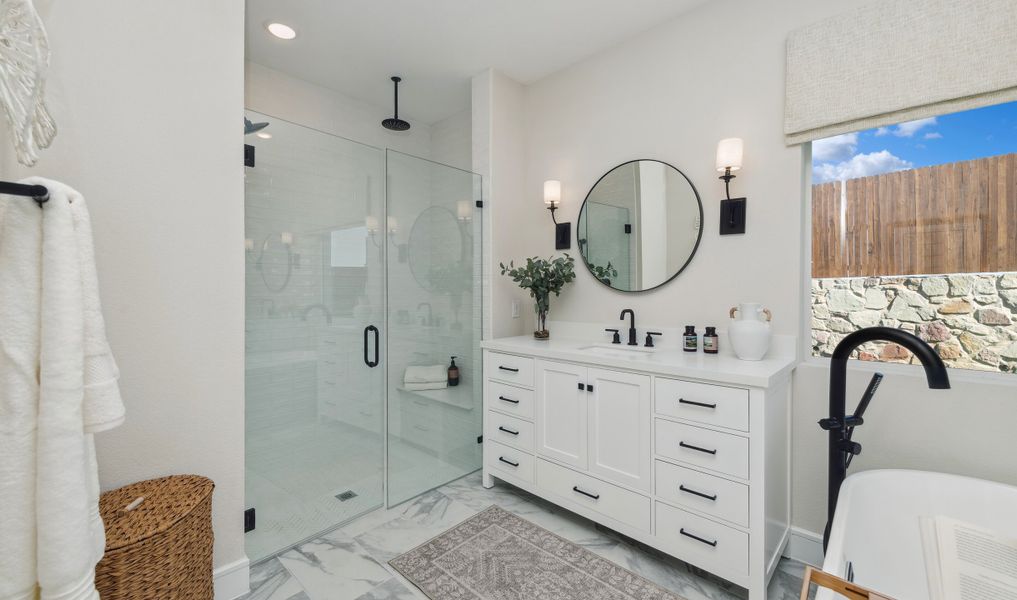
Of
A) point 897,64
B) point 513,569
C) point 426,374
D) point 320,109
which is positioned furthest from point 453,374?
point 897,64

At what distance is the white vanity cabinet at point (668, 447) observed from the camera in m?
1.61

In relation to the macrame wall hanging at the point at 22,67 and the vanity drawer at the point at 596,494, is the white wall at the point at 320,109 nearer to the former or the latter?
the macrame wall hanging at the point at 22,67

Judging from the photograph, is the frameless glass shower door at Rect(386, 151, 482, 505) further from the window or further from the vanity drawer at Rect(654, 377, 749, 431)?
the window

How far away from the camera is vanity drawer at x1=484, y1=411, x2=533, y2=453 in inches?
93.5

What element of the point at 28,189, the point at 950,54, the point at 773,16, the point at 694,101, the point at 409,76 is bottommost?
the point at 28,189

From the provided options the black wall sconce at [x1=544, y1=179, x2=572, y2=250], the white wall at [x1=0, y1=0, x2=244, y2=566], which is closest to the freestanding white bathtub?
the black wall sconce at [x1=544, y1=179, x2=572, y2=250]

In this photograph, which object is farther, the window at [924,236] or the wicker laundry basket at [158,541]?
the window at [924,236]

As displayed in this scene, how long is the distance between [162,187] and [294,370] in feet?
3.06

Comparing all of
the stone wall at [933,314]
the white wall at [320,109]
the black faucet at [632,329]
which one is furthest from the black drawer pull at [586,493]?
the white wall at [320,109]

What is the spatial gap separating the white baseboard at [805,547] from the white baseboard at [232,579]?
2311 millimetres

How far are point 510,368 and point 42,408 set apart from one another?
6.09 feet

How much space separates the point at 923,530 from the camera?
56.6 inches

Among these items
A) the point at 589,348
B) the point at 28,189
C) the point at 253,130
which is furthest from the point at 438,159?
the point at 28,189

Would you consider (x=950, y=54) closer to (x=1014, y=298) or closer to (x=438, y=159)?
(x=1014, y=298)
